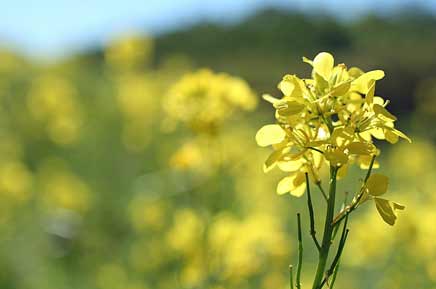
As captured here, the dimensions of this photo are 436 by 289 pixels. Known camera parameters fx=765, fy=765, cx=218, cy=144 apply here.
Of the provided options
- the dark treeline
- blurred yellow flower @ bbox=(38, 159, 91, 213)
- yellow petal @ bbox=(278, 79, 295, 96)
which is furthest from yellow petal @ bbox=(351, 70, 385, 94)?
the dark treeline

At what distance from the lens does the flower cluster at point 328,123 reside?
4.11 feet

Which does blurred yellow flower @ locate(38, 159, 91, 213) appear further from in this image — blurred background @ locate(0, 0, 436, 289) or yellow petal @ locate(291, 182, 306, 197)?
yellow petal @ locate(291, 182, 306, 197)

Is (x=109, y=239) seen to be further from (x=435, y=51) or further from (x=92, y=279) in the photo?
(x=435, y=51)

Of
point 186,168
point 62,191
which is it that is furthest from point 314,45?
point 186,168

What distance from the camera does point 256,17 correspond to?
15.6 meters

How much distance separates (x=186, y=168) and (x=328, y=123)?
69.8 inches

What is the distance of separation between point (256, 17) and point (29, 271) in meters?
10.9

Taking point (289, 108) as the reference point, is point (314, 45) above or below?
above

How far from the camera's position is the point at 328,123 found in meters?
1.29

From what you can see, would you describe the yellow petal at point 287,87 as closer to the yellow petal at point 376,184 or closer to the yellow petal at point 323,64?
the yellow petal at point 323,64

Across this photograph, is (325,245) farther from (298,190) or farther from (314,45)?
(314,45)

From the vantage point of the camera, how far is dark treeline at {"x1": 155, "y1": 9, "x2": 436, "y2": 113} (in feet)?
39.6

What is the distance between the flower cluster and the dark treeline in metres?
9.11

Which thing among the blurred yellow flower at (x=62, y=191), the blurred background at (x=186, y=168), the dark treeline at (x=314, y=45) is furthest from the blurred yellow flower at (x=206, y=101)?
the dark treeline at (x=314, y=45)
